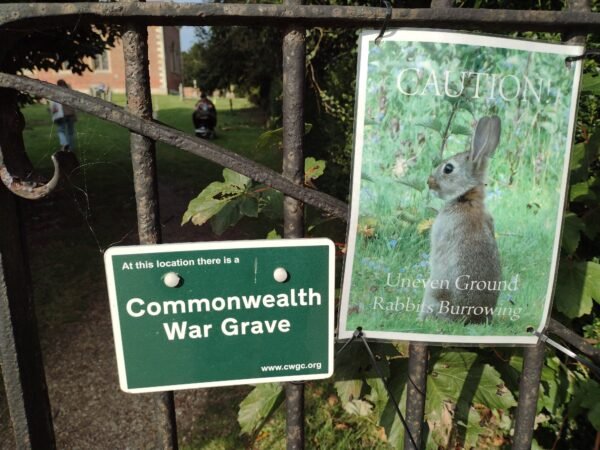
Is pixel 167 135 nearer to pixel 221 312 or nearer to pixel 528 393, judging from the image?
pixel 221 312

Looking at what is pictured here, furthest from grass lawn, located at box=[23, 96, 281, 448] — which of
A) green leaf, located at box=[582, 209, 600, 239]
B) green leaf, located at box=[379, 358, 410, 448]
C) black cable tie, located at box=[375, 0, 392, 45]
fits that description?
green leaf, located at box=[582, 209, 600, 239]

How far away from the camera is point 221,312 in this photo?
974mm

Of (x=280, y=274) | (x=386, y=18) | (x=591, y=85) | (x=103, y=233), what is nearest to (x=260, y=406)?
(x=280, y=274)

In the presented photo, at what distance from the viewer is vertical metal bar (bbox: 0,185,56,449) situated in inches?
38.4

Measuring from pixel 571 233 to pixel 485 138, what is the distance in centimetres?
80

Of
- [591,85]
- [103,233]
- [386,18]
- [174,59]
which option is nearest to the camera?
[386,18]

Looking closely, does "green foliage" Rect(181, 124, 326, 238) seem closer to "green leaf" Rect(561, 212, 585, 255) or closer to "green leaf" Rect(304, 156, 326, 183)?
"green leaf" Rect(304, 156, 326, 183)

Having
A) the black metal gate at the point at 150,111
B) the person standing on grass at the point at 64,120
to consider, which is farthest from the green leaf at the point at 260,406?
the person standing on grass at the point at 64,120

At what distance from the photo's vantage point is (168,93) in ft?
130

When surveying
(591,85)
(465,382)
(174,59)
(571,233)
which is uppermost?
(174,59)

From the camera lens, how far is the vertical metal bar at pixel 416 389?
42.8 inches

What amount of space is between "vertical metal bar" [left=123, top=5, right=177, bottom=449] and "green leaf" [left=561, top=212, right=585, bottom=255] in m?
1.29

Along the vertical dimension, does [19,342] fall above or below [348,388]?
above

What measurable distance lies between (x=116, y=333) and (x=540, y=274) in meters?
0.94
